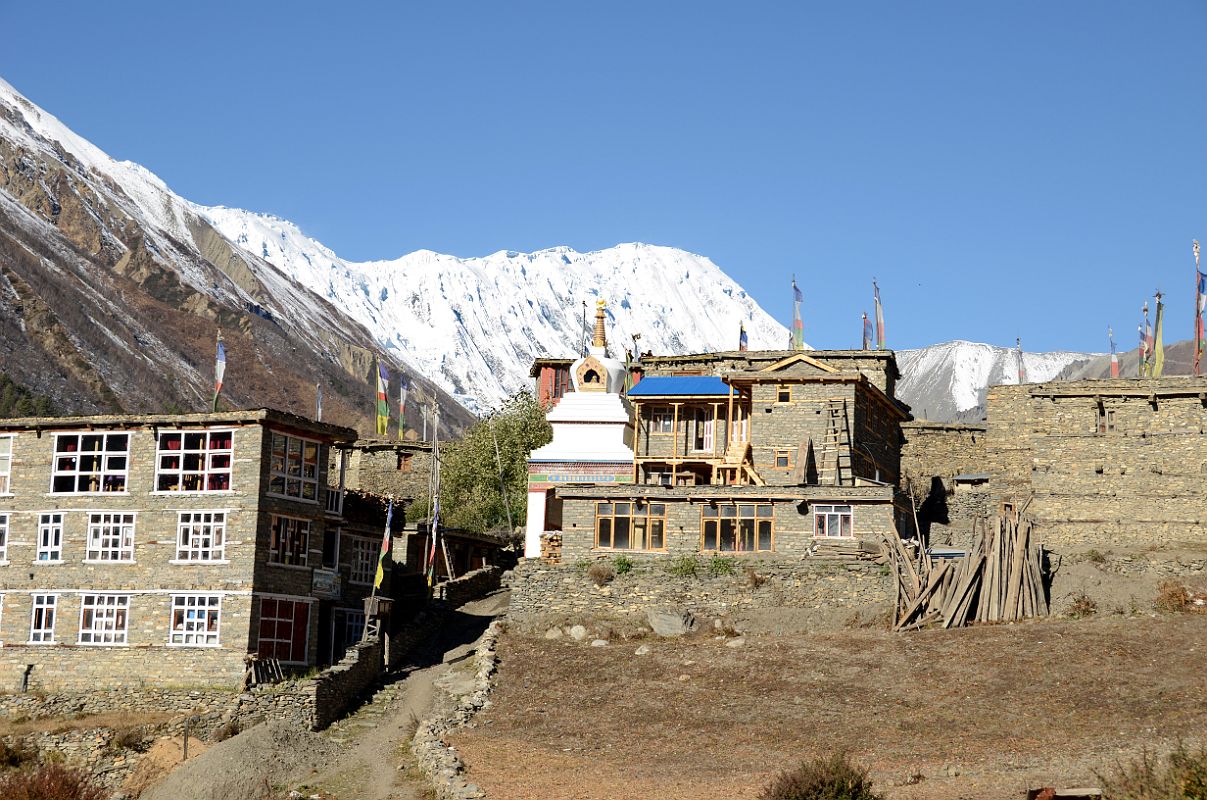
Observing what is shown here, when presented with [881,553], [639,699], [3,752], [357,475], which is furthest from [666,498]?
[357,475]

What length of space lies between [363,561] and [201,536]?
962 centimetres

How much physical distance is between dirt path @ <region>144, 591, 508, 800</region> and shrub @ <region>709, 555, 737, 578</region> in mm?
9910

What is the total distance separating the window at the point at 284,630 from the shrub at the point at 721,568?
14954mm

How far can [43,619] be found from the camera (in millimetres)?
56406

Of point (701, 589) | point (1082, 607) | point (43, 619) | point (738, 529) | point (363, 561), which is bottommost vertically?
point (43, 619)

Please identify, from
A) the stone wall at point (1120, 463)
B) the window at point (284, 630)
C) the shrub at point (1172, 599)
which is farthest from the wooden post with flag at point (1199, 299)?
the window at point (284, 630)

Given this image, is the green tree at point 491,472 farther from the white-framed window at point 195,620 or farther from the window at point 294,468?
the white-framed window at point 195,620

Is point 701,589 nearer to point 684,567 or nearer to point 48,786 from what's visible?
point 684,567

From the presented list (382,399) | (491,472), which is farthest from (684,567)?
(382,399)

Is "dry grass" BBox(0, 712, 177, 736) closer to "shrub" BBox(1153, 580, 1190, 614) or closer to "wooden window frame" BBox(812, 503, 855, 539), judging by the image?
"wooden window frame" BBox(812, 503, 855, 539)

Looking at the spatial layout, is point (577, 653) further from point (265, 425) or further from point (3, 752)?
point (3, 752)

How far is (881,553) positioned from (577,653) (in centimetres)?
1144

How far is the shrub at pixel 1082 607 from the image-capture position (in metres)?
51.7

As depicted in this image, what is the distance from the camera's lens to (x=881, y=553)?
5528cm
